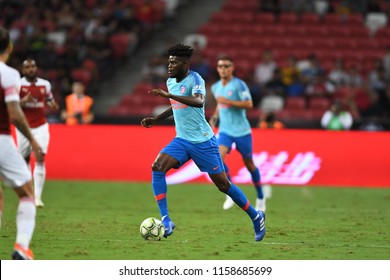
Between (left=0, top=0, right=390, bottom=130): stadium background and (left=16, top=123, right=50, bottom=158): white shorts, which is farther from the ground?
(left=16, top=123, right=50, bottom=158): white shorts

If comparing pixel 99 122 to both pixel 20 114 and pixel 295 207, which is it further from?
pixel 20 114

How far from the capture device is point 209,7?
30.6 meters

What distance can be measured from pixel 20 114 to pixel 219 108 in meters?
7.09

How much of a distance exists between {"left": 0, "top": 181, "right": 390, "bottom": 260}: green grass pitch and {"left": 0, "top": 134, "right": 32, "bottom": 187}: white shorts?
1.09m

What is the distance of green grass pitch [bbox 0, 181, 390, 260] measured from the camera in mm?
9797

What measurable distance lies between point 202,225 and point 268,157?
710 centimetres

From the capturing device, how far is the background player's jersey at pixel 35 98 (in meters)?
14.5

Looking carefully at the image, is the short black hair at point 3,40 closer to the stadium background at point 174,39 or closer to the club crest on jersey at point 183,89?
the club crest on jersey at point 183,89

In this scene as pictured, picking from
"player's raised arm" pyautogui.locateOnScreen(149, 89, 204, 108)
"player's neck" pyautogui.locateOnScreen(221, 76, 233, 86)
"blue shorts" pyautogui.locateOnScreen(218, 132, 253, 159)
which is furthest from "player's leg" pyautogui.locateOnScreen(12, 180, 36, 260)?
"player's neck" pyautogui.locateOnScreen(221, 76, 233, 86)

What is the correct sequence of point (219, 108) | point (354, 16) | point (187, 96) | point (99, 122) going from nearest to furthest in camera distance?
point (187, 96) → point (219, 108) → point (99, 122) → point (354, 16)

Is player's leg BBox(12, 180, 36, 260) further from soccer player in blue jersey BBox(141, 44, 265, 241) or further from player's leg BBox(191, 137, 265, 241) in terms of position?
player's leg BBox(191, 137, 265, 241)

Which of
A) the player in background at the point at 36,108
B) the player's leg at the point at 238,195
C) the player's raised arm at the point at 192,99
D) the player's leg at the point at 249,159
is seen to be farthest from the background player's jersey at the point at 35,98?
the player's raised arm at the point at 192,99

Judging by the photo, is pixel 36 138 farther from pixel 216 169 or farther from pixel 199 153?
pixel 216 169

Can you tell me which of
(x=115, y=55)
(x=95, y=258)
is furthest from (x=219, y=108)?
(x=115, y=55)
